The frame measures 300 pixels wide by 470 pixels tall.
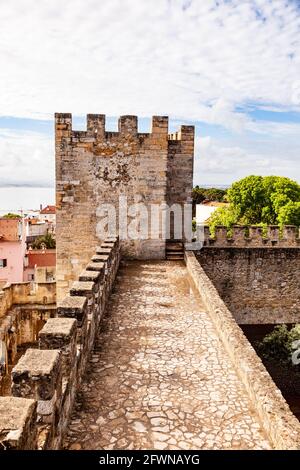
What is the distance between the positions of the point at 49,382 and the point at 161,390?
190cm

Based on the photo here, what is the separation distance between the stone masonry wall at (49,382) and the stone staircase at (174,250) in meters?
7.01

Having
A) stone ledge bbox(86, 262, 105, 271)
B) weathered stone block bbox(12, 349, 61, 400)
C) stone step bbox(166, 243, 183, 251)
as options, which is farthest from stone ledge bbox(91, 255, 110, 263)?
weathered stone block bbox(12, 349, 61, 400)

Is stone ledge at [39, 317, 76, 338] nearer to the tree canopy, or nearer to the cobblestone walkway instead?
the cobblestone walkway

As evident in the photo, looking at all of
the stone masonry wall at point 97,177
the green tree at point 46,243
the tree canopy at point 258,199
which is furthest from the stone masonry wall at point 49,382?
the green tree at point 46,243

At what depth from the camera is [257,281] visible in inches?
554

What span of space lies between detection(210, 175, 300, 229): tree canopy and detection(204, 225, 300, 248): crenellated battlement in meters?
14.2

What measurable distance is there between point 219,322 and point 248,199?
991 inches

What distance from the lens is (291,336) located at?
44.4 feet

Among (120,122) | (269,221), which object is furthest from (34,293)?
(269,221)

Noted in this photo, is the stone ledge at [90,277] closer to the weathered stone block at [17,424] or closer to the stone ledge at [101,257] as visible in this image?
the stone ledge at [101,257]

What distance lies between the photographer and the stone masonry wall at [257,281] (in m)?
13.8

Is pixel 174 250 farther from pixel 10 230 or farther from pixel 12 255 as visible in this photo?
pixel 10 230

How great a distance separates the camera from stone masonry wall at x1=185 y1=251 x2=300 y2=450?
3705mm

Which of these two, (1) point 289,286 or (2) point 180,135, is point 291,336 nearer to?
(1) point 289,286
